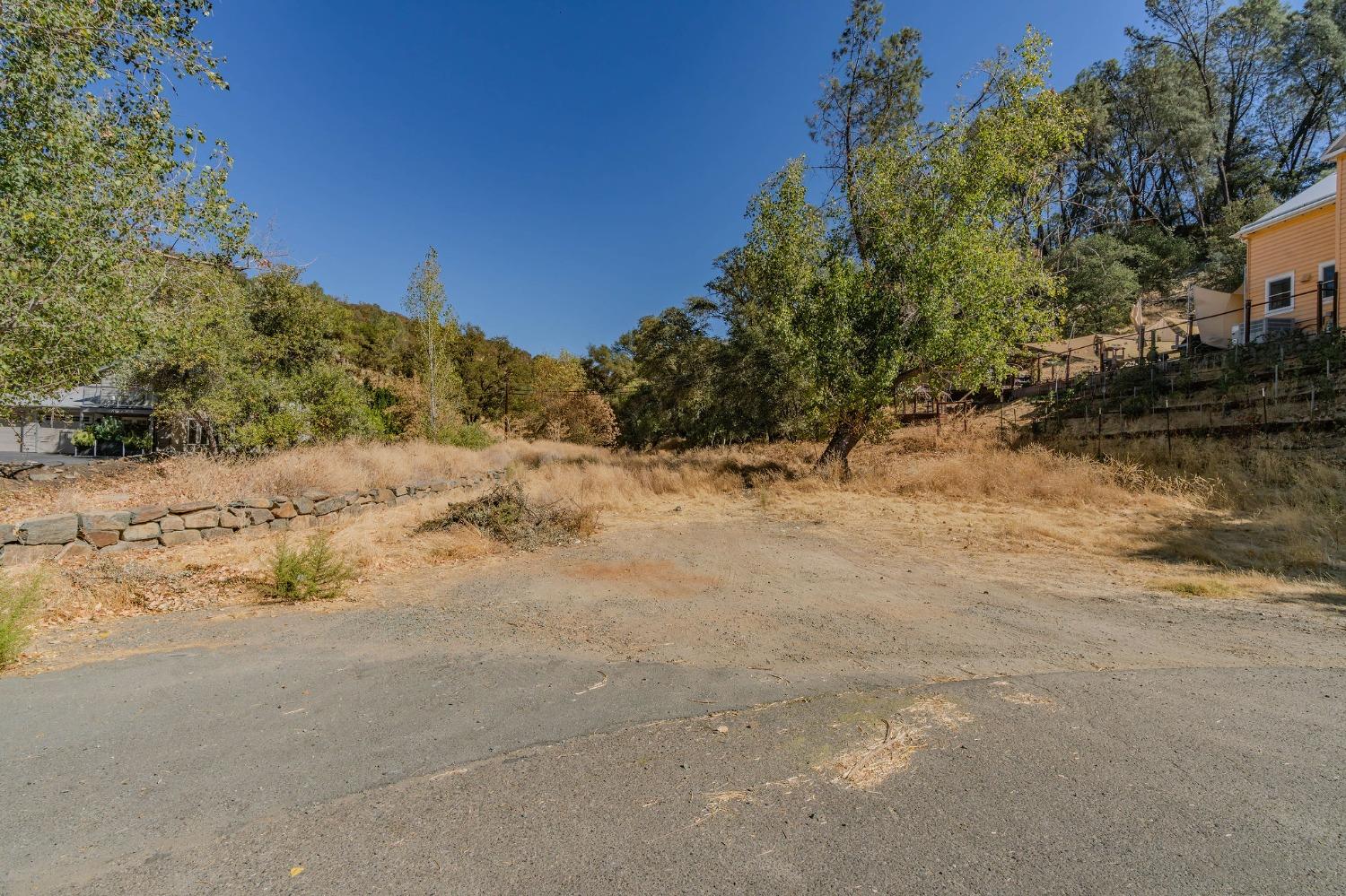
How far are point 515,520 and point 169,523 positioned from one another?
15.2 feet

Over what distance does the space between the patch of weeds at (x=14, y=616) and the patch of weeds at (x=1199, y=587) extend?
393 inches

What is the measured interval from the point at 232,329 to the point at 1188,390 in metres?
25.9

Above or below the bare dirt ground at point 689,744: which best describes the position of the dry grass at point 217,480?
above

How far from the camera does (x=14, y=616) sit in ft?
13.1

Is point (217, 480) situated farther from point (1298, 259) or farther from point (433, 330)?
point (1298, 259)

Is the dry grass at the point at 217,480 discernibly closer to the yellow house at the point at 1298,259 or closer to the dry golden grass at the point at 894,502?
the dry golden grass at the point at 894,502

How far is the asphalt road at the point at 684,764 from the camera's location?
1974 mm

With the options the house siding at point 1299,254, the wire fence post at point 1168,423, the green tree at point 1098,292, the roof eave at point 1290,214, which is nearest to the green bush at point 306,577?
the wire fence post at point 1168,423

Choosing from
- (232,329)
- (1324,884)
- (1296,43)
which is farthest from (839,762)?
(1296,43)

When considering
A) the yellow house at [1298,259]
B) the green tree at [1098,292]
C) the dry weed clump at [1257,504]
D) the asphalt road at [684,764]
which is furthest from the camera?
the green tree at [1098,292]

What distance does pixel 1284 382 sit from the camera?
12102mm

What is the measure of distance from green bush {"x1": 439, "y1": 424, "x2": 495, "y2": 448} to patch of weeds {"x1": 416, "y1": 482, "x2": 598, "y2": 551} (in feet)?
49.3

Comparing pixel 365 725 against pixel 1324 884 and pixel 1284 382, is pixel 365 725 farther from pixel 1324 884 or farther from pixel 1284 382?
pixel 1284 382

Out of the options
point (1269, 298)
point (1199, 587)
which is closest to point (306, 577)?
point (1199, 587)
